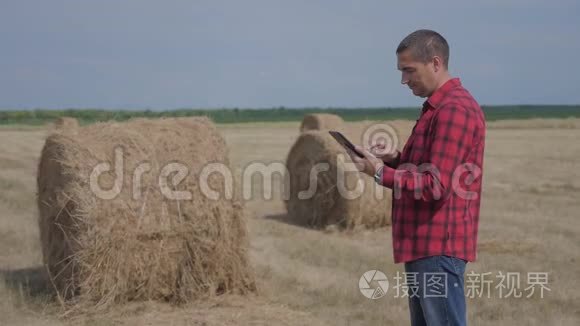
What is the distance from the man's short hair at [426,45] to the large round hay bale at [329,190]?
27.2ft

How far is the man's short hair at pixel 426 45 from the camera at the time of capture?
334 cm

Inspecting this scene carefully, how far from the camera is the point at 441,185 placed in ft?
10.5

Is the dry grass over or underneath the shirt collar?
underneath

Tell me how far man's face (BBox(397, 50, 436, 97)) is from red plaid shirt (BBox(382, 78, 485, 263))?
55 mm

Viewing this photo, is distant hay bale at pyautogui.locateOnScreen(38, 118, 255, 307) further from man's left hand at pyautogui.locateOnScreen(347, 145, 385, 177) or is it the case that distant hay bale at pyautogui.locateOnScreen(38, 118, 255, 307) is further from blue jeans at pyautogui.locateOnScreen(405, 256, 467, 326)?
blue jeans at pyautogui.locateOnScreen(405, 256, 467, 326)

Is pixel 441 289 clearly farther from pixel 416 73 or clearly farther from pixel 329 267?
→ pixel 329 267

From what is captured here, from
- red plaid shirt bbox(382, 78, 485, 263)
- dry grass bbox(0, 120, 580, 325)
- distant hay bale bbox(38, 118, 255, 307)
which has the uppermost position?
red plaid shirt bbox(382, 78, 485, 263)

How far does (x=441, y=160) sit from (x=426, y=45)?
54 cm

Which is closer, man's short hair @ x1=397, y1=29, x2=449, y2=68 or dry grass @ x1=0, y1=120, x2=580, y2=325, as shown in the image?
man's short hair @ x1=397, y1=29, x2=449, y2=68

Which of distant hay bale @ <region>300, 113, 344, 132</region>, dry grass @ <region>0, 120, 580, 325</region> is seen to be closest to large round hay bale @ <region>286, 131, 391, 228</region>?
dry grass @ <region>0, 120, 580, 325</region>

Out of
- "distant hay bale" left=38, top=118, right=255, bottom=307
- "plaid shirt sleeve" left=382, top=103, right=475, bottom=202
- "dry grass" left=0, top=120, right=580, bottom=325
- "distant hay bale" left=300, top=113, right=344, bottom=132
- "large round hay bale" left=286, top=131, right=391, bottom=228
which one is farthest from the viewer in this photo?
"distant hay bale" left=300, top=113, right=344, bottom=132

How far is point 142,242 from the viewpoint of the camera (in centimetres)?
677

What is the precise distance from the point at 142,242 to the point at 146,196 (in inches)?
16.8

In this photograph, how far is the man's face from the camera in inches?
133
